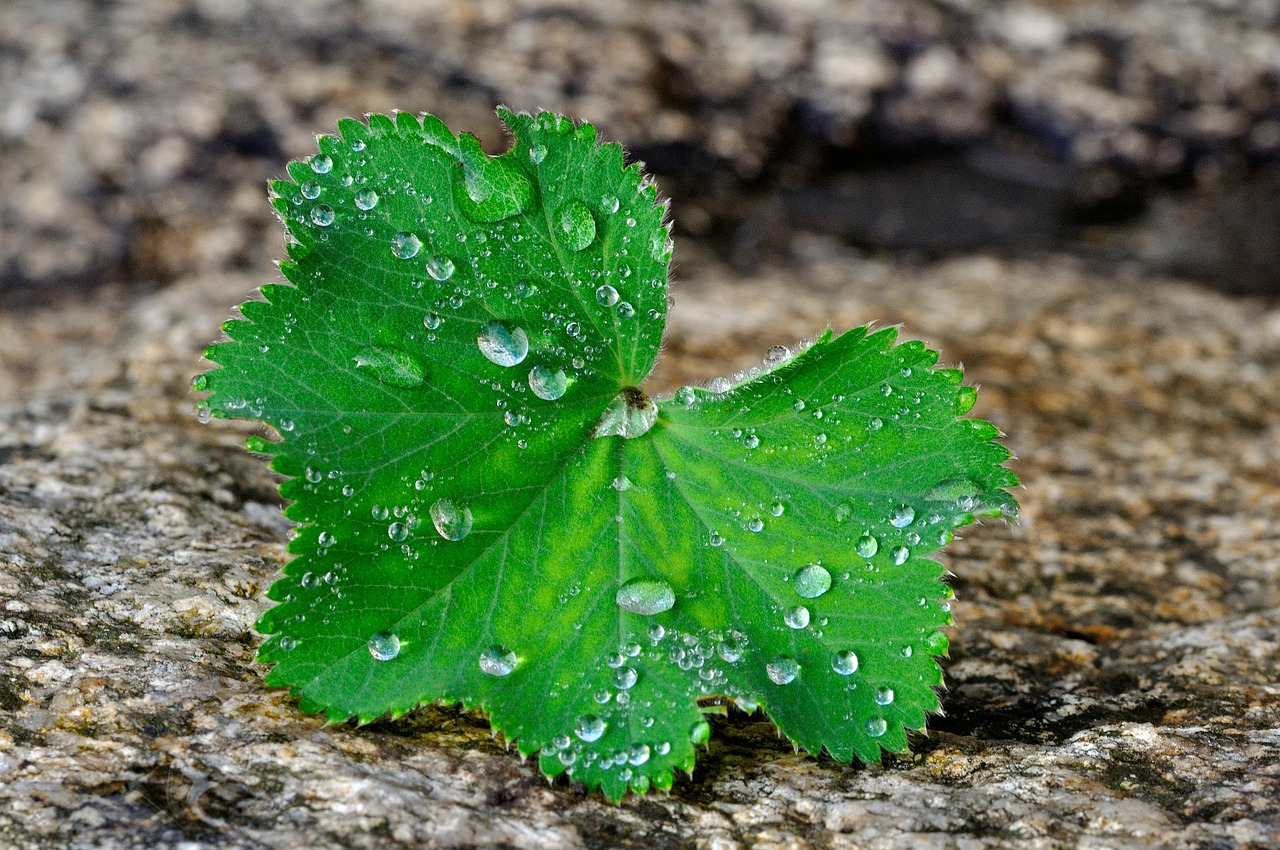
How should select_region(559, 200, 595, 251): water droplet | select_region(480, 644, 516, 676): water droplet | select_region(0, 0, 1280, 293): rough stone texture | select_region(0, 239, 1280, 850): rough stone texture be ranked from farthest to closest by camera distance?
select_region(0, 0, 1280, 293): rough stone texture
select_region(559, 200, 595, 251): water droplet
select_region(480, 644, 516, 676): water droplet
select_region(0, 239, 1280, 850): rough stone texture

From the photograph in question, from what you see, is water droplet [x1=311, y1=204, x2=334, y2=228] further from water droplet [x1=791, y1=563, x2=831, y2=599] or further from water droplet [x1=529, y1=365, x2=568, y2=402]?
water droplet [x1=791, y1=563, x2=831, y2=599]

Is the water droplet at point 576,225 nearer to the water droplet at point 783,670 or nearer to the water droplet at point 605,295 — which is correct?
the water droplet at point 605,295

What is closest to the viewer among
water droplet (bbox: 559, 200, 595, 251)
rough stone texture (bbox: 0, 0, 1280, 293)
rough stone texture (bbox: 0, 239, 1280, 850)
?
rough stone texture (bbox: 0, 239, 1280, 850)

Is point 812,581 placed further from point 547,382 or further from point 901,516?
point 547,382

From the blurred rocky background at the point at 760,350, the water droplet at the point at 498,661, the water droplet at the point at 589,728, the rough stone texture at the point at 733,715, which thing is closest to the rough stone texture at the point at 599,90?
the blurred rocky background at the point at 760,350

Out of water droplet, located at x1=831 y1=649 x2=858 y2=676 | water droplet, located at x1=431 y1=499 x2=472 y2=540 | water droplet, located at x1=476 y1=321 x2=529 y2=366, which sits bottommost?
water droplet, located at x1=831 y1=649 x2=858 y2=676

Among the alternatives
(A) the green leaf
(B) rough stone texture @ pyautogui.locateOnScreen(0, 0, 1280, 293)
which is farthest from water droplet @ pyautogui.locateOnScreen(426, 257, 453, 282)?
(B) rough stone texture @ pyautogui.locateOnScreen(0, 0, 1280, 293)

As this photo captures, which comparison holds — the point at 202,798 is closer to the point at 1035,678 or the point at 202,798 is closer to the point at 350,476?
the point at 350,476
